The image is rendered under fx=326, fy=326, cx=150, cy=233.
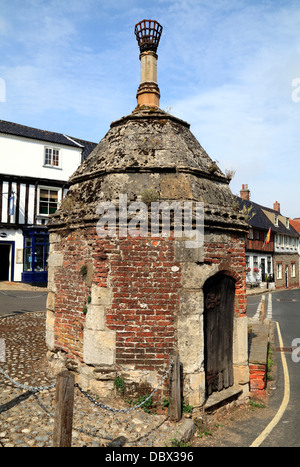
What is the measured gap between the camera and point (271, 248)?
124 feet

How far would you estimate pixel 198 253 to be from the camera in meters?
5.75

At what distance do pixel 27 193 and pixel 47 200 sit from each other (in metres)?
1.52

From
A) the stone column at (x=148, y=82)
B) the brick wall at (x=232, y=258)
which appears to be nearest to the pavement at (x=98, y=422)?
the brick wall at (x=232, y=258)

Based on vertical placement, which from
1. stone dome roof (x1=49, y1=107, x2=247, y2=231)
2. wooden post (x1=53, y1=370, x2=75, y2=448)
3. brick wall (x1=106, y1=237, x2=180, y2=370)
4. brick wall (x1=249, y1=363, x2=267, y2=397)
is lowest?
brick wall (x1=249, y1=363, x2=267, y2=397)

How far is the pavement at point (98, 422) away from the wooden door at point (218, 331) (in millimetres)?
599

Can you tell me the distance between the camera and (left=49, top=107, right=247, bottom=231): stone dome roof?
6043mm

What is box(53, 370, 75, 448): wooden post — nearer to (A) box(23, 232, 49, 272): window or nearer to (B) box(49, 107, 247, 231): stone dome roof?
(B) box(49, 107, 247, 231): stone dome roof

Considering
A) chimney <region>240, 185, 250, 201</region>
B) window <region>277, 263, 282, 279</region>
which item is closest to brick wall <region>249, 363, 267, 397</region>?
chimney <region>240, 185, 250, 201</region>

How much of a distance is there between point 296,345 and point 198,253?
8304mm

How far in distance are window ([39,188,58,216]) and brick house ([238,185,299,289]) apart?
16849mm

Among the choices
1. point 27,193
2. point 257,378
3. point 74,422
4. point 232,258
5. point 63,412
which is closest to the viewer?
point 63,412

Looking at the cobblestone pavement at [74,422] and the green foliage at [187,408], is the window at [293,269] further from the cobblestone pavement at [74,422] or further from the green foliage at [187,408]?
the cobblestone pavement at [74,422]

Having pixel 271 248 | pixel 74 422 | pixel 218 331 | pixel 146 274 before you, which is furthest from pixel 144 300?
pixel 271 248

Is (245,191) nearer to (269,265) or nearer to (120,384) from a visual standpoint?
(269,265)
